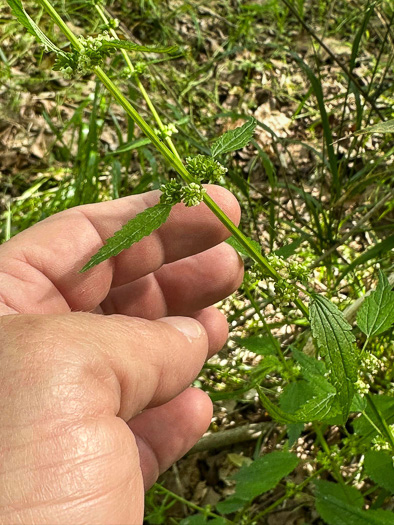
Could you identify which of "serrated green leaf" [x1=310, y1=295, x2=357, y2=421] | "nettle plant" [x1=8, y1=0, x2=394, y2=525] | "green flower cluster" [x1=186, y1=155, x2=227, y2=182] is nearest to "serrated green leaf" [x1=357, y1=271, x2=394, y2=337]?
"nettle plant" [x1=8, y1=0, x2=394, y2=525]

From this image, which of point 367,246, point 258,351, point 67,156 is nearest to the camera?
point 258,351

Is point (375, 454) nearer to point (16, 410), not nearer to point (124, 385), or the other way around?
point (124, 385)

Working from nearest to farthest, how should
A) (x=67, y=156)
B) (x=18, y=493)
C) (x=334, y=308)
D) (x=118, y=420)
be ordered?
1. (x=18, y=493)
2. (x=118, y=420)
3. (x=334, y=308)
4. (x=67, y=156)

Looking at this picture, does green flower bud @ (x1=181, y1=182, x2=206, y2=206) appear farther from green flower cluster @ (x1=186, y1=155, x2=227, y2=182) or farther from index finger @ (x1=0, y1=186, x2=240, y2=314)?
index finger @ (x1=0, y1=186, x2=240, y2=314)

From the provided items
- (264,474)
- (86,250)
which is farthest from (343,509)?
(86,250)

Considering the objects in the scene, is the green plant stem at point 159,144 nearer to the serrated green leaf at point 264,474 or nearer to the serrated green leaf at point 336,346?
the serrated green leaf at point 336,346

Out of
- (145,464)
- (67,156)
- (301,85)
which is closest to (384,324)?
(145,464)
